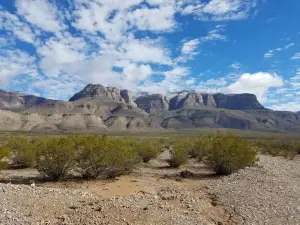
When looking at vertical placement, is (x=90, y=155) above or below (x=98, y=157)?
above

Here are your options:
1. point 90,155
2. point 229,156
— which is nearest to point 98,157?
point 90,155

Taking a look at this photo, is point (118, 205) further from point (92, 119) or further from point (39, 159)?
point (92, 119)

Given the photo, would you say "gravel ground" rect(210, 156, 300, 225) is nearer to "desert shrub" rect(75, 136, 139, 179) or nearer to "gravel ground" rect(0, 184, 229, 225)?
"gravel ground" rect(0, 184, 229, 225)

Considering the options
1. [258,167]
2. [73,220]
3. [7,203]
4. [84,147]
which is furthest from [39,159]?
[258,167]

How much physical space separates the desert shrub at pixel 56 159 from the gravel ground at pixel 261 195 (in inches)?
293

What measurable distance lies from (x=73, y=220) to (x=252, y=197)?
7.63 meters

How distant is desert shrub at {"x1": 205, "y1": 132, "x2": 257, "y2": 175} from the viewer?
19.7 m

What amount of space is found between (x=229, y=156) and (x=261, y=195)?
547 cm

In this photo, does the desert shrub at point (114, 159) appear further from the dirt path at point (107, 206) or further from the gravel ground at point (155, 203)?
the dirt path at point (107, 206)

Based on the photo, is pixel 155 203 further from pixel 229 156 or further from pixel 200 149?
pixel 200 149

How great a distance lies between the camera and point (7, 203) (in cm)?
1103

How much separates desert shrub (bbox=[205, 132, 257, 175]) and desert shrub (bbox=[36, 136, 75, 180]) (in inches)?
340

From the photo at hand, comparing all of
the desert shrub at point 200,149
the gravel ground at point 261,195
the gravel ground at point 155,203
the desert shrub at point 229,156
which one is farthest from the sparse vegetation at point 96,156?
the desert shrub at point 200,149

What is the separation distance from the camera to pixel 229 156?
64.5ft
